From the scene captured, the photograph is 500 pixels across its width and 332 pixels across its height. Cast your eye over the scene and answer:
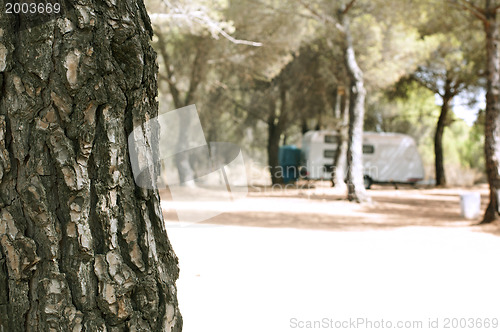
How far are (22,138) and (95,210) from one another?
315 millimetres

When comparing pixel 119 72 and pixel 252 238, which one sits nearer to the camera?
pixel 119 72

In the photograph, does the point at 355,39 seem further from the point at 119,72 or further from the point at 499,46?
the point at 119,72

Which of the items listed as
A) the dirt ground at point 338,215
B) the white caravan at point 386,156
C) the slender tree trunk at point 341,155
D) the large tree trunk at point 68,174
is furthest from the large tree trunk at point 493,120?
the white caravan at point 386,156

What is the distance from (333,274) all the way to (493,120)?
5932 millimetres

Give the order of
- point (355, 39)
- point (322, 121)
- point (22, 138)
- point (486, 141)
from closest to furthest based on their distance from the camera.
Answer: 1. point (22, 138)
2. point (486, 141)
3. point (355, 39)
4. point (322, 121)

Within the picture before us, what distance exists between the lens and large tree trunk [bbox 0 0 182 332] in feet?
5.11

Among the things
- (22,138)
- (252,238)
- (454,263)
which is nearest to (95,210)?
(22,138)

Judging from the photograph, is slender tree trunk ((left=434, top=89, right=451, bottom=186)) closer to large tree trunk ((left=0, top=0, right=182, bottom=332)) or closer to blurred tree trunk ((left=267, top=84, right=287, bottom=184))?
blurred tree trunk ((left=267, top=84, right=287, bottom=184))

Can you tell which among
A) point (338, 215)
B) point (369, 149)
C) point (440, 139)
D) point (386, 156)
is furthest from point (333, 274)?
point (440, 139)

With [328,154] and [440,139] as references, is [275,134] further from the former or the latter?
[440,139]

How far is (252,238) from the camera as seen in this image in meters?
7.18

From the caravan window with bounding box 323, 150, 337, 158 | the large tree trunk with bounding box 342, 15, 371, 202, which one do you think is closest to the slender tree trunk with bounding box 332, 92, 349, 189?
the caravan window with bounding box 323, 150, 337, 158

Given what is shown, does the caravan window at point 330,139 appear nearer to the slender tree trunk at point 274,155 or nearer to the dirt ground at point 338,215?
the slender tree trunk at point 274,155
